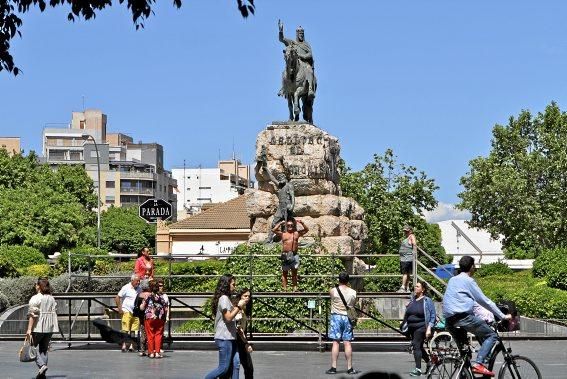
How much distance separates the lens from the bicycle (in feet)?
46.9

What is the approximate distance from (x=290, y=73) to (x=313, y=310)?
6856 millimetres

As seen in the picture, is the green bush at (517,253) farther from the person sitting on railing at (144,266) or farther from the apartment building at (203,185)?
the apartment building at (203,185)

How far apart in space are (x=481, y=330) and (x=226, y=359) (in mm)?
3135

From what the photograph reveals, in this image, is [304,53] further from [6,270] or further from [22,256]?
[22,256]

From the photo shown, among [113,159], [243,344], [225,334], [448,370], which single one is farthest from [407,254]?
[113,159]

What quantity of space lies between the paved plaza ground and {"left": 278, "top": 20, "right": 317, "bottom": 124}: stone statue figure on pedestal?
8792 mm

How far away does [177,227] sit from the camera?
77.8m

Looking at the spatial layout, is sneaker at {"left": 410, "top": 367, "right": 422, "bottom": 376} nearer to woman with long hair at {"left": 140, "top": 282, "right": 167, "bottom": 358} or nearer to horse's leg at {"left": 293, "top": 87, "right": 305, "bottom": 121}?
woman with long hair at {"left": 140, "top": 282, "right": 167, "bottom": 358}

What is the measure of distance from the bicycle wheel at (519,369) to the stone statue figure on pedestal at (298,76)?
17549mm

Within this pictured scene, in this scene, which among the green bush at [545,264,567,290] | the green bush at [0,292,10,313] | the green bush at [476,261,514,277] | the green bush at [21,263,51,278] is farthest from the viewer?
the green bush at [476,261,514,277]

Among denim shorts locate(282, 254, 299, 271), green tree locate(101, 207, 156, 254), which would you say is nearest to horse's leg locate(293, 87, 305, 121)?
denim shorts locate(282, 254, 299, 271)

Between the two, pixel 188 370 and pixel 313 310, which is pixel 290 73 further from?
pixel 188 370

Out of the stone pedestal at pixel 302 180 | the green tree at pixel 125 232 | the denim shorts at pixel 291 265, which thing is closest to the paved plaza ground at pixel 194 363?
the denim shorts at pixel 291 265

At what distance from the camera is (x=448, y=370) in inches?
578
